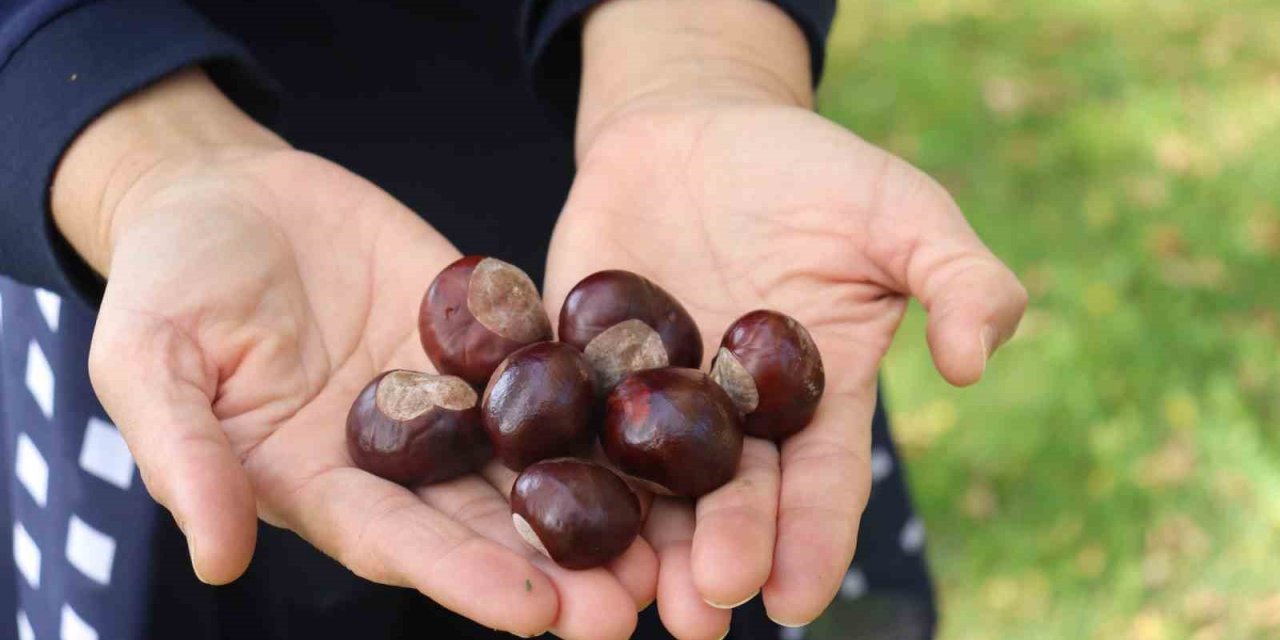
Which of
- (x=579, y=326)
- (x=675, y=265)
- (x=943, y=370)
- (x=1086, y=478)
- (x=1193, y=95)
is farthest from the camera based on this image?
(x=1193, y=95)

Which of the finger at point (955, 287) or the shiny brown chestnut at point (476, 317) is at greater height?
the finger at point (955, 287)

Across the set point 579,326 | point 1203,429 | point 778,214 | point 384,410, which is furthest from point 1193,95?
point 384,410

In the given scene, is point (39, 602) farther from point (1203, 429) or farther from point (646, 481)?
point (1203, 429)

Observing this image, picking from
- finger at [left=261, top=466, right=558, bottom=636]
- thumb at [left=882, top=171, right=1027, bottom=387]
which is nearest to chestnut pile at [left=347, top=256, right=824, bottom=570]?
finger at [left=261, top=466, right=558, bottom=636]

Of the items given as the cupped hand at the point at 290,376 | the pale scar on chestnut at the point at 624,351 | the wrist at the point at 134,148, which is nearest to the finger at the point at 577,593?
the cupped hand at the point at 290,376

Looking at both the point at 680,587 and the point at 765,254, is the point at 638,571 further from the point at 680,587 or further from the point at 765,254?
the point at 765,254

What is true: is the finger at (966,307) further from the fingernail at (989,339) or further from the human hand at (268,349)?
the human hand at (268,349)
